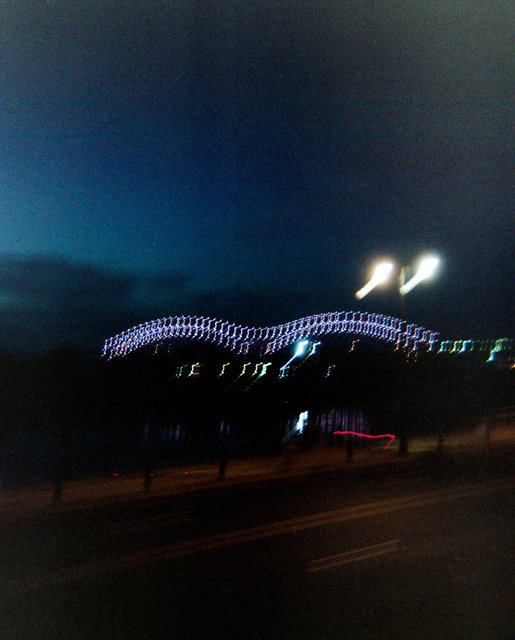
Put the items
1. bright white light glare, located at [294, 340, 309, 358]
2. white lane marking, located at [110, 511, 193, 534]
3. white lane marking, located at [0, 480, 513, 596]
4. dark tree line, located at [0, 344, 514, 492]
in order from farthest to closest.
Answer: bright white light glare, located at [294, 340, 309, 358] < dark tree line, located at [0, 344, 514, 492] < white lane marking, located at [110, 511, 193, 534] < white lane marking, located at [0, 480, 513, 596]

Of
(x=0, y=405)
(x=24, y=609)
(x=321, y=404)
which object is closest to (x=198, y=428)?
(x=321, y=404)

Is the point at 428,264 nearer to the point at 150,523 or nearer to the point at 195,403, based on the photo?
the point at 150,523

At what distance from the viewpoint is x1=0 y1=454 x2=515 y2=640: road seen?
15.0ft

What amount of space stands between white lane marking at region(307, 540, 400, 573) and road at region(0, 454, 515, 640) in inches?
0.9

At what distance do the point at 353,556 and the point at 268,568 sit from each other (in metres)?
1.08

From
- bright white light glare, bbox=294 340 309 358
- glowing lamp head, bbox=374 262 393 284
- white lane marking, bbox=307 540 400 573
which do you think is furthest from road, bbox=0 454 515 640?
bright white light glare, bbox=294 340 309 358

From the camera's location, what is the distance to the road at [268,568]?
456 centimetres

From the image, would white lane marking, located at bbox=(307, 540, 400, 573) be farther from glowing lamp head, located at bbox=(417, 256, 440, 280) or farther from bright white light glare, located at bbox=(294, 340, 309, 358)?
bright white light glare, located at bbox=(294, 340, 309, 358)

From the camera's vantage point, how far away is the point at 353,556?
20.3 feet

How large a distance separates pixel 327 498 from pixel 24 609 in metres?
5.57

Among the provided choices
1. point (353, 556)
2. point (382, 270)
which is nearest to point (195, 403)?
point (382, 270)

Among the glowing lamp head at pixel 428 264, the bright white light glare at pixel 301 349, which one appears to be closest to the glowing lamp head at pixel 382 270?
the glowing lamp head at pixel 428 264

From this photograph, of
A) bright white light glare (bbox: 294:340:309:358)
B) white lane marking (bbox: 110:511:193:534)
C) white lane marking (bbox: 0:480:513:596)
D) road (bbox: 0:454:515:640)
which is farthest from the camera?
bright white light glare (bbox: 294:340:309:358)

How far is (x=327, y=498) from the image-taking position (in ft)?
30.5
